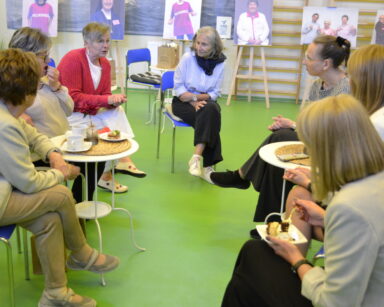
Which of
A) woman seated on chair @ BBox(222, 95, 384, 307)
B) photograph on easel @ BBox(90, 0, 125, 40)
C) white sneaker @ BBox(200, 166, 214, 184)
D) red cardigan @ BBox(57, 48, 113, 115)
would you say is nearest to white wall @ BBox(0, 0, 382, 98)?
photograph on easel @ BBox(90, 0, 125, 40)

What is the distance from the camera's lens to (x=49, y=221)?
1.93m

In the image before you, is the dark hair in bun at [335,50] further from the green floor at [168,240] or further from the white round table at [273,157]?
the green floor at [168,240]

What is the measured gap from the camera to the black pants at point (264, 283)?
1.49 m

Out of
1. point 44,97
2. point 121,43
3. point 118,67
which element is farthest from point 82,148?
point 121,43

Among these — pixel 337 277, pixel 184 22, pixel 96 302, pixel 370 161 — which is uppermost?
pixel 184 22

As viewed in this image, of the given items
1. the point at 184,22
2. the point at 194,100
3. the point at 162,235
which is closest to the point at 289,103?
the point at 184,22

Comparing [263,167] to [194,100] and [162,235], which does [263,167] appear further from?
[194,100]

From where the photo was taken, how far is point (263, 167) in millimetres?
2766

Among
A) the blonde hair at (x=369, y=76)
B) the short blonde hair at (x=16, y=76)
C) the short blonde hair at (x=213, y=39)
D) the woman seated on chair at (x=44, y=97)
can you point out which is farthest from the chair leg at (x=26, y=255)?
the short blonde hair at (x=213, y=39)

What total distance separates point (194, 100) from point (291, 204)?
1.93 m

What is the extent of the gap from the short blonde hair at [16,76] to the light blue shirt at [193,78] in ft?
6.95

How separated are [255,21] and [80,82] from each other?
4.05 m

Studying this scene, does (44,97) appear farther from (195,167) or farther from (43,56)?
(195,167)

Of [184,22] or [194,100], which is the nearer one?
[194,100]
